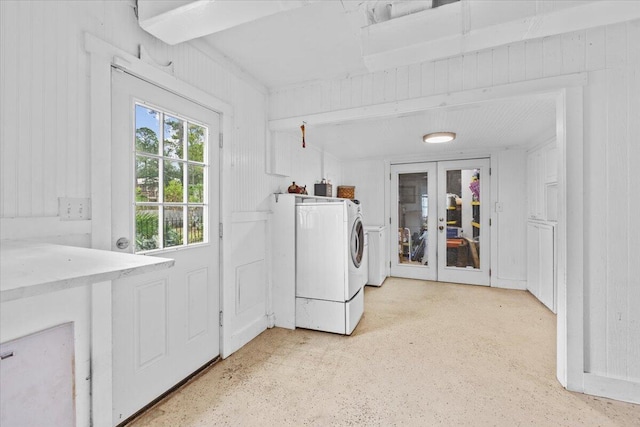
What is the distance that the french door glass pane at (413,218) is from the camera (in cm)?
466

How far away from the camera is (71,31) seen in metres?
1.32

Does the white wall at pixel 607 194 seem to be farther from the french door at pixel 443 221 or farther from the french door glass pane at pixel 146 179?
the french door glass pane at pixel 146 179

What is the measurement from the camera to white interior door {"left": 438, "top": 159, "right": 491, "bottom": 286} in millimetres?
4309

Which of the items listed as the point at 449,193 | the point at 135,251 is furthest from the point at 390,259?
the point at 135,251

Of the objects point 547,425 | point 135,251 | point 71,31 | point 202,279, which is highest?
point 71,31

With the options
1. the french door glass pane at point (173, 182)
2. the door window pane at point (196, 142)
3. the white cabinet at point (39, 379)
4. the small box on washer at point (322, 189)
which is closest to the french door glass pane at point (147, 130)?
the french door glass pane at point (173, 182)

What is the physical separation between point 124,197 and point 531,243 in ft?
15.7

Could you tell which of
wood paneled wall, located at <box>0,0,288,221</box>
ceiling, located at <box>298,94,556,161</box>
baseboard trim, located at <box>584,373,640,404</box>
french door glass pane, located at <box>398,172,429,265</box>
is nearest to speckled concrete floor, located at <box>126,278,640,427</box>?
baseboard trim, located at <box>584,373,640,404</box>

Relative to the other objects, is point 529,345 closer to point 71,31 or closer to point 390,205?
point 390,205

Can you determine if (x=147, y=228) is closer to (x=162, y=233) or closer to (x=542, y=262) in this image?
(x=162, y=233)

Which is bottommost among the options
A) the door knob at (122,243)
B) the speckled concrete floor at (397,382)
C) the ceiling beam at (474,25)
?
the speckled concrete floor at (397,382)

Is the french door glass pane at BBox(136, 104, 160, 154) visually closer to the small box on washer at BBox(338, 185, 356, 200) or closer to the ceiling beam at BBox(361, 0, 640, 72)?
the ceiling beam at BBox(361, 0, 640, 72)

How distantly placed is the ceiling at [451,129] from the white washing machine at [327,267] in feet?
3.03

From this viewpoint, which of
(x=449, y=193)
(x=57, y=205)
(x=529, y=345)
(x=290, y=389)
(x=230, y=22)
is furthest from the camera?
(x=449, y=193)
